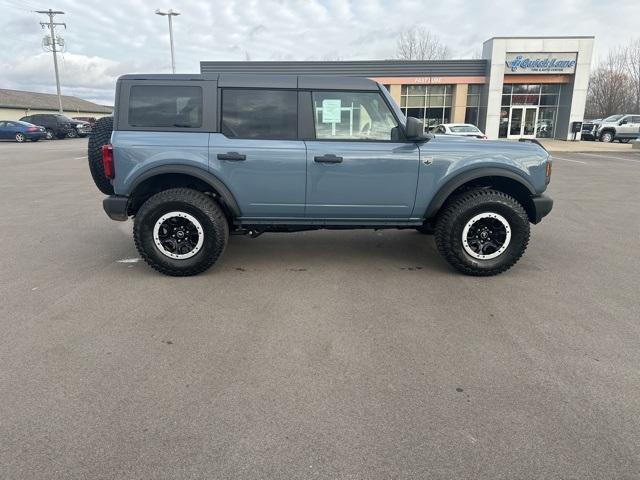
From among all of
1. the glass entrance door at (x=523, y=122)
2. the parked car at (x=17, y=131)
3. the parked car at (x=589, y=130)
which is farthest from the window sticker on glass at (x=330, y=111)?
the parked car at (x=589, y=130)

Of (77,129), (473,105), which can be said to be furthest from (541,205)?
(77,129)

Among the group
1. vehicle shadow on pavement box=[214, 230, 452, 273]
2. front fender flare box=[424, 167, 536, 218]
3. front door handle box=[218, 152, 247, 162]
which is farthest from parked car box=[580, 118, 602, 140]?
front door handle box=[218, 152, 247, 162]

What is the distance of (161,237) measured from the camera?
15.2 feet

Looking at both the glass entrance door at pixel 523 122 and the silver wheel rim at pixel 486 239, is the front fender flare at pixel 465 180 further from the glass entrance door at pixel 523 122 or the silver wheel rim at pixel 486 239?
the glass entrance door at pixel 523 122

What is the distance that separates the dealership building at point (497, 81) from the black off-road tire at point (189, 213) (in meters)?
24.8

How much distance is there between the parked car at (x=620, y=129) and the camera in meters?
29.0

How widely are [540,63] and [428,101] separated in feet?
23.4

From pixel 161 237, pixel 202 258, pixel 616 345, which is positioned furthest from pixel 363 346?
pixel 161 237

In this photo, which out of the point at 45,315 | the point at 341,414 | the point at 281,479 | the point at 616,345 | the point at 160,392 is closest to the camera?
the point at 281,479

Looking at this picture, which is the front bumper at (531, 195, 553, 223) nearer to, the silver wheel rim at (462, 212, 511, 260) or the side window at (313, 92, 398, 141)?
the silver wheel rim at (462, 212, 511, 260)

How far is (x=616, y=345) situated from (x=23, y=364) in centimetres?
415

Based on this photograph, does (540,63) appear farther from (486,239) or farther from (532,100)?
(486,239)

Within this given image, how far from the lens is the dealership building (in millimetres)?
27938

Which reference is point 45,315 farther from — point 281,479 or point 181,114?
point 281,479
